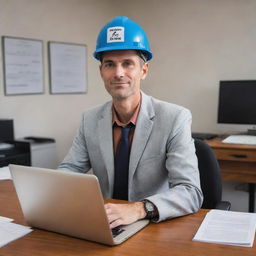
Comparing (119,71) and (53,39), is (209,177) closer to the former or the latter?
(119,71)

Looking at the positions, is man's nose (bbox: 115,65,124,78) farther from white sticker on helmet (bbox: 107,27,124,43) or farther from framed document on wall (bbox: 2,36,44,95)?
framed document on wall (bbox: 2,36,44,95)

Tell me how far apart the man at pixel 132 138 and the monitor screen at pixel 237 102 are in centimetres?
184

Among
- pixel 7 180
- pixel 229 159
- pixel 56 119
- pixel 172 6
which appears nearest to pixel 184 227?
pixel 7 180

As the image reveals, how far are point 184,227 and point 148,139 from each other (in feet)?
1.72

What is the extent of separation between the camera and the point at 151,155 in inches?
63.3

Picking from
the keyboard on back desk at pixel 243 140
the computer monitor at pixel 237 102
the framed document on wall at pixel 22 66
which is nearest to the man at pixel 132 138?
the keyboard on back desk at pixel 243 140

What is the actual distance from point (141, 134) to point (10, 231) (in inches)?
28.0

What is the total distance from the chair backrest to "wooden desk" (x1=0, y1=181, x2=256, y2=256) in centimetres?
62

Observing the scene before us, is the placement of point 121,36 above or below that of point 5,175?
above

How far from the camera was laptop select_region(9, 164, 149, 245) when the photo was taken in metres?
1.02

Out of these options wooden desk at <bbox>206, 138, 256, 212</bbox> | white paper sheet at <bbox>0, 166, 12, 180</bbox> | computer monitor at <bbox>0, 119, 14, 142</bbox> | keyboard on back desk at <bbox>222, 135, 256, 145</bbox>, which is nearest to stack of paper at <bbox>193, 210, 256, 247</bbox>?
white paper sheet at <bbox>0, 166, 12, 180</bbox>

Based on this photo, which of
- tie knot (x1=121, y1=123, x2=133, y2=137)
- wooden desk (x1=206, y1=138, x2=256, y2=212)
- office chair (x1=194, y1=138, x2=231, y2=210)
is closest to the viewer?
tie knot (x1=121, y1=123, x2=133, y2=137)

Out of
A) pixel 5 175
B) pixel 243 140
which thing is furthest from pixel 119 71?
pixel 243 140

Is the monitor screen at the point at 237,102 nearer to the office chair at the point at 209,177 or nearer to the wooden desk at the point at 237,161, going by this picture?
the wooden desk at the point at 237,161
